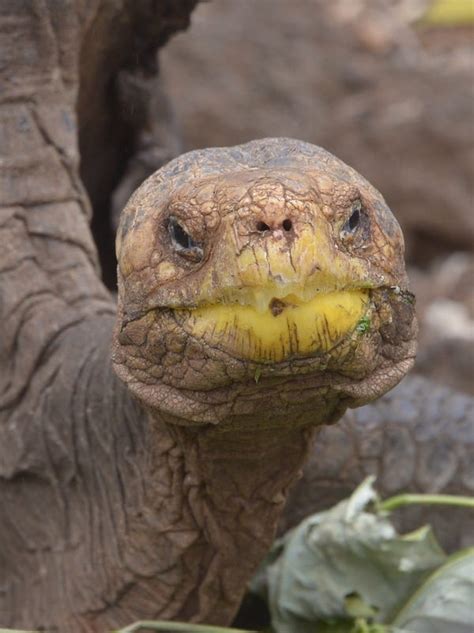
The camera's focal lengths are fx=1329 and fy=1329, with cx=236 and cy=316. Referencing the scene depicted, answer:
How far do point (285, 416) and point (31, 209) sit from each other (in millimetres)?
1167

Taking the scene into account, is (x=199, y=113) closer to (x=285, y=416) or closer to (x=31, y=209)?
(x=31, y=209)

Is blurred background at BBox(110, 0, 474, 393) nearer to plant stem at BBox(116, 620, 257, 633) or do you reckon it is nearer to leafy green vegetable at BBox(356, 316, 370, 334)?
plant stem at BBox(116, 620, 257, 633)

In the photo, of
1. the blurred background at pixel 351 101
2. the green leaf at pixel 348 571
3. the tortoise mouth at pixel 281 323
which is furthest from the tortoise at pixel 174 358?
the blurred background at pixel 351 101

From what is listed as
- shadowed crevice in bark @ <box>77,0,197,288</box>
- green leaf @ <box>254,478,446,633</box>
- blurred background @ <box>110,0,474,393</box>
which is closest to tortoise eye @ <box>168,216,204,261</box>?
green leaf @ <box>254,478,446,633</box>

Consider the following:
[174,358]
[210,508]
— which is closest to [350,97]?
[210,508]

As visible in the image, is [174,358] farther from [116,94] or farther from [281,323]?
[116,94]

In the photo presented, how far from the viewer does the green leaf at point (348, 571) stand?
2.59 m

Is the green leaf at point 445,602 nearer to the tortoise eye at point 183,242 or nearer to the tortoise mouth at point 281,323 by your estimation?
the tortoise mouth at point 281,323

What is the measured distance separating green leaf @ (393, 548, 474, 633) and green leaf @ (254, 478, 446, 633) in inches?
1.7

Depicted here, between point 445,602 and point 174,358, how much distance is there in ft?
2.82

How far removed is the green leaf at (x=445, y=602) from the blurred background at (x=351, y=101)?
142 inches

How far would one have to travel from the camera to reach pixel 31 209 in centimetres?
290

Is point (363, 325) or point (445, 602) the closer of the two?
point (363, 325)

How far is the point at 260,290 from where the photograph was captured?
1644 mm
